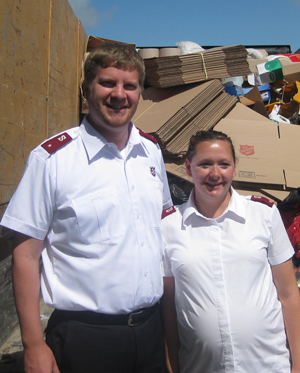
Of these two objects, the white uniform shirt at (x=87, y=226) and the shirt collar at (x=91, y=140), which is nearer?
the white uniform shirt at (x=87, y=226)

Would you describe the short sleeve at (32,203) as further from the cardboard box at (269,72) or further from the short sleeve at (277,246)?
the cardboard box at (269,72)

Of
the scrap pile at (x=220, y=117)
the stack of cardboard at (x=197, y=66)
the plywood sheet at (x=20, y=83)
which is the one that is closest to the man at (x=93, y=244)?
the plywood sheet at (x=20, y=83)

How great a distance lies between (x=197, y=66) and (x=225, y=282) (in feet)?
10.3

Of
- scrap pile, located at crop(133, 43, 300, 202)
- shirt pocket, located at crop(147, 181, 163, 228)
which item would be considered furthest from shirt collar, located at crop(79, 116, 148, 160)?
scrap pile, located at crop(133, 43, 300, 202)

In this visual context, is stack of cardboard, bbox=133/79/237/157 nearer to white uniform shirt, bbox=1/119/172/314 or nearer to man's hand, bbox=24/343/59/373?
white uniform shirt, bbox=1/119/172/314

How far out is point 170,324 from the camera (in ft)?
5.43

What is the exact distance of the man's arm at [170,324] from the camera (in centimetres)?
164

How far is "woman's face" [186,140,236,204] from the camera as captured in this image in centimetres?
162

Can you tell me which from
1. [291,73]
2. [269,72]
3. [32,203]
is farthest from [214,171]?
[291,73]

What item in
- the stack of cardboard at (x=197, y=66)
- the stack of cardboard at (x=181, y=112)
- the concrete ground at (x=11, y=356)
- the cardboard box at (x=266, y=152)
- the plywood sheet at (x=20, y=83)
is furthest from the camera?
the stack of cardboard at (x=197, y=66)

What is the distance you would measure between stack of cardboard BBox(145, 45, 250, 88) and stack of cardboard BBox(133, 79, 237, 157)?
13 centimetres

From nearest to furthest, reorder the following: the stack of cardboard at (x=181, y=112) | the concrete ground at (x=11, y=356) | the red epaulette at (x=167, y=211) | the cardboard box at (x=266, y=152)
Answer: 1. the red epaulette at (x=167, y=211)
2. the concrete ground at (x=11, y=356)
3. the cardboard box at (x=266, y=152)
4. the stack of cardboard at (x=181, y=112)

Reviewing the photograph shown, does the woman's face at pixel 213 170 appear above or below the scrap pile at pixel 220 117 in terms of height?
below

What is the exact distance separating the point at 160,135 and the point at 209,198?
1.85 meters
